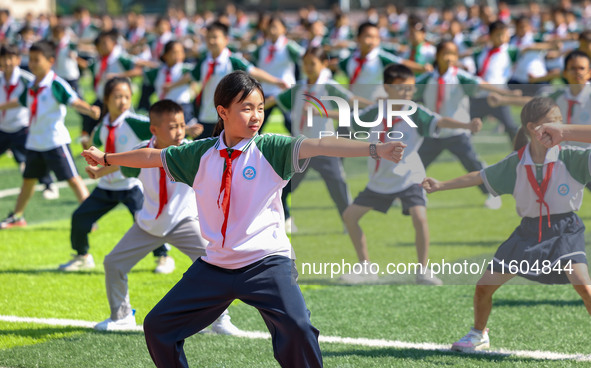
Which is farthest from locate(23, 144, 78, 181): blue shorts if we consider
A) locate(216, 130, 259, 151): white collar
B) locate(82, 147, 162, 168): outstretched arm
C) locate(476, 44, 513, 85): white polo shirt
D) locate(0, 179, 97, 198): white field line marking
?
locate(476, 44, 513, 85): white polo shirt

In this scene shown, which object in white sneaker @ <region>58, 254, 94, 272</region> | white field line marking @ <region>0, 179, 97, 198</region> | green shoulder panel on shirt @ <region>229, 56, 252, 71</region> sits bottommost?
white field line marking @ <region>0, 179, 97, 198</region>

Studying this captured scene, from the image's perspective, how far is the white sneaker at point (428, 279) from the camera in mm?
5186

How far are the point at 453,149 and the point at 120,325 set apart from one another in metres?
3.09

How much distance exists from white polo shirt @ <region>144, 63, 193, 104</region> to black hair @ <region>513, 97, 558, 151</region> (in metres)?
7.25

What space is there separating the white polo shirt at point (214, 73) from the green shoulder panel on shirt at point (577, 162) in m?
5.87

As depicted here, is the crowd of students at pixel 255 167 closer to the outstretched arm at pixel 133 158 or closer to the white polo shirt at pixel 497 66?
the outstretched arm at pixel 133 158

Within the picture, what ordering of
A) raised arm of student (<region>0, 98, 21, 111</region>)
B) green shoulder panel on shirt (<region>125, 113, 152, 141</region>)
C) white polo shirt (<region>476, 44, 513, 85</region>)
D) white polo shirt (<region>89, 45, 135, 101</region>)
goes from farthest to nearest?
white polo shirt (<region>89, 45, 135, 101</region>) < white polo shirt (<region>476, 44, 513, 85</region>) < raised arm of student (<region>0, 98, 21, 111</region>) < green shoulder panel on shirt (<region>125, 113, 152, 141</region>)

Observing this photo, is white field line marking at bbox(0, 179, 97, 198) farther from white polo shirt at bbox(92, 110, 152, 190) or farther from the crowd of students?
white polo shirt at bbox(92, 110, 152, 190)

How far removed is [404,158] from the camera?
5914mm

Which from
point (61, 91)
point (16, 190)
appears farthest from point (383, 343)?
point (16, 190)

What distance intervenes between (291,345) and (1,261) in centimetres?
484

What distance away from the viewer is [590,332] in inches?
224

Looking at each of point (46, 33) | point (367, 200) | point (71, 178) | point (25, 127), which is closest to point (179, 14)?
point (46, 33)

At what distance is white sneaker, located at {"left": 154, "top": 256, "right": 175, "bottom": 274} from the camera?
752 centimetres
